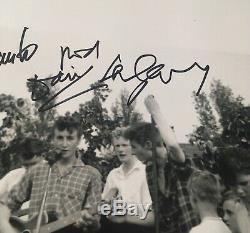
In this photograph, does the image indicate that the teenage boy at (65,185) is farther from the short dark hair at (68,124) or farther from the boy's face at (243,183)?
the boy's face at (243,183)

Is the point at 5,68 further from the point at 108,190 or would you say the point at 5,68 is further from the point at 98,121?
the point at 108,190

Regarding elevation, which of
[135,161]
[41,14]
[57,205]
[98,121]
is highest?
[41,14]

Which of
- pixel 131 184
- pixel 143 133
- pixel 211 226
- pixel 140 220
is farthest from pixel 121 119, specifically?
pixel 211 226

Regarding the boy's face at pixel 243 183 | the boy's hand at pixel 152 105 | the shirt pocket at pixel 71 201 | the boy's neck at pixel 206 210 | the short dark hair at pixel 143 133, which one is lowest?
the boy's neck at pixel 206 210

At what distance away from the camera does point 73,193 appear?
104 centimetres

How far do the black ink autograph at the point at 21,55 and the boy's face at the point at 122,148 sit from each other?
353 millimetres

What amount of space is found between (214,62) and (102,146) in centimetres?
44

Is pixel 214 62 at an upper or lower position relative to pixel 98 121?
upper

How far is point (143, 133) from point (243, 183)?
33 centimetres

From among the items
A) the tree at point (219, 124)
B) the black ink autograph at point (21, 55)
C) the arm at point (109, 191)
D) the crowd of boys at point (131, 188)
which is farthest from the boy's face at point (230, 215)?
the black ink autograph at point (21, 55)

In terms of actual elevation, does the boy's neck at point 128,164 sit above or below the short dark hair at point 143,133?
below

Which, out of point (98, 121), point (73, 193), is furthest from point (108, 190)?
point (98, 121)

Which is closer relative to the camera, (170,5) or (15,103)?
(15,103)

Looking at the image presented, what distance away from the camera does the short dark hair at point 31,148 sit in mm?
1051
